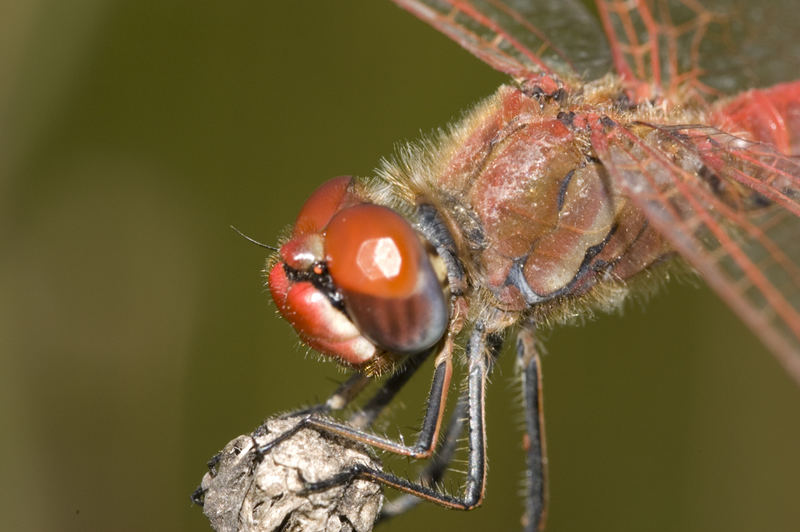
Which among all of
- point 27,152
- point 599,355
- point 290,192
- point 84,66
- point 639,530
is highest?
point 84,66

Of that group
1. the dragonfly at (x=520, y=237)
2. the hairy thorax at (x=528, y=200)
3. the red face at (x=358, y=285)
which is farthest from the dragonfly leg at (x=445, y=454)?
the red face at (x=358, y=285)

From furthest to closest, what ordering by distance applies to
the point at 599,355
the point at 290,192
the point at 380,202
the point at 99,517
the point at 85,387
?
the point at 599,355 < the point at 290,192 < the point at 85,387 < the point at 99,517 < the point at 380,202

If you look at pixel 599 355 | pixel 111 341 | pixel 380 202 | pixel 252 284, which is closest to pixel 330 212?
pixel 380 202

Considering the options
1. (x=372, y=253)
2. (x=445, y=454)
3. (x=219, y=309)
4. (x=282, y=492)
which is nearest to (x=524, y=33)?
(x=372, y=253)

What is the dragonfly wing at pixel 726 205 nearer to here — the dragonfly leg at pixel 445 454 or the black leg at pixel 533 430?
the black leg at pixel 533 430

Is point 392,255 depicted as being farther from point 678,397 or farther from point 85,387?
point 678,397

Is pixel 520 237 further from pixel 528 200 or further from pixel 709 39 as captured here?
pixel 709 39
